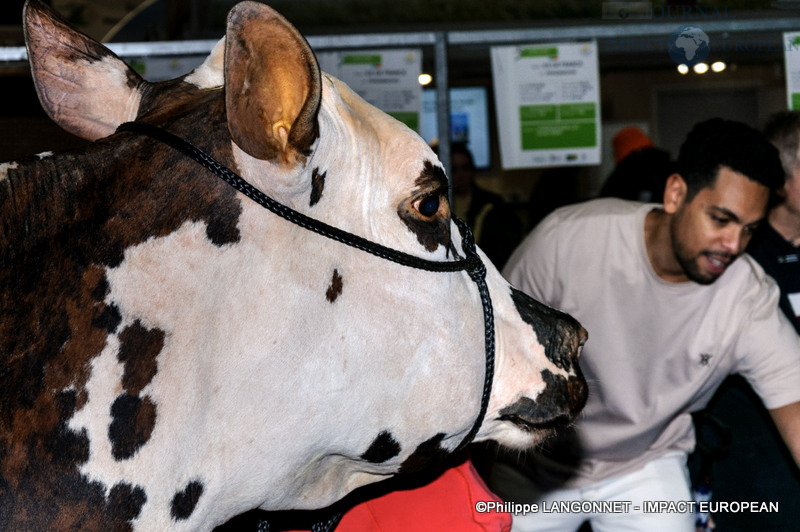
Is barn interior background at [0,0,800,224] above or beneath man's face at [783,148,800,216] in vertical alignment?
above

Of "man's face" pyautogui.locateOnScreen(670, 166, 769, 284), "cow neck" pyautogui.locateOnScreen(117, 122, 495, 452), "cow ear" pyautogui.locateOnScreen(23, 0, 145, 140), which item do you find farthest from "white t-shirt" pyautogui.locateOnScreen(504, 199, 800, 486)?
"cow ear" pyautogui.locateOnScreen(23, 0, 145, 140)

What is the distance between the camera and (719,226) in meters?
2.56

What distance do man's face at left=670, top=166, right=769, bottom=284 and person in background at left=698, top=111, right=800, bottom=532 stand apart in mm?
647

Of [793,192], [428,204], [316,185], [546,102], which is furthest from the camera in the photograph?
Answer: [793,192]

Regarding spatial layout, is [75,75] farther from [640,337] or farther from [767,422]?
[767,422]

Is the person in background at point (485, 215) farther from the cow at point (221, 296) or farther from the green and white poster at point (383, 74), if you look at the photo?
the cow at point (221, 296)

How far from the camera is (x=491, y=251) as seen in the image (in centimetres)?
391

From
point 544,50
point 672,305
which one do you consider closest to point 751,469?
point 672,305

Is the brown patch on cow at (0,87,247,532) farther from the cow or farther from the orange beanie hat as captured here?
the orange beanie hat

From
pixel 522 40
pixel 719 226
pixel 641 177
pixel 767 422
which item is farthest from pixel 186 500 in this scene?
pixel 641 177

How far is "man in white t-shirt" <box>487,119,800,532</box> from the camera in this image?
→ 2.56 m

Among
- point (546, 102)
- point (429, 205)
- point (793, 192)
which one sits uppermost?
point (546, 102)

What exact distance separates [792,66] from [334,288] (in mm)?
2346

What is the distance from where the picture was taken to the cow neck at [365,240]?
44.6 inches
